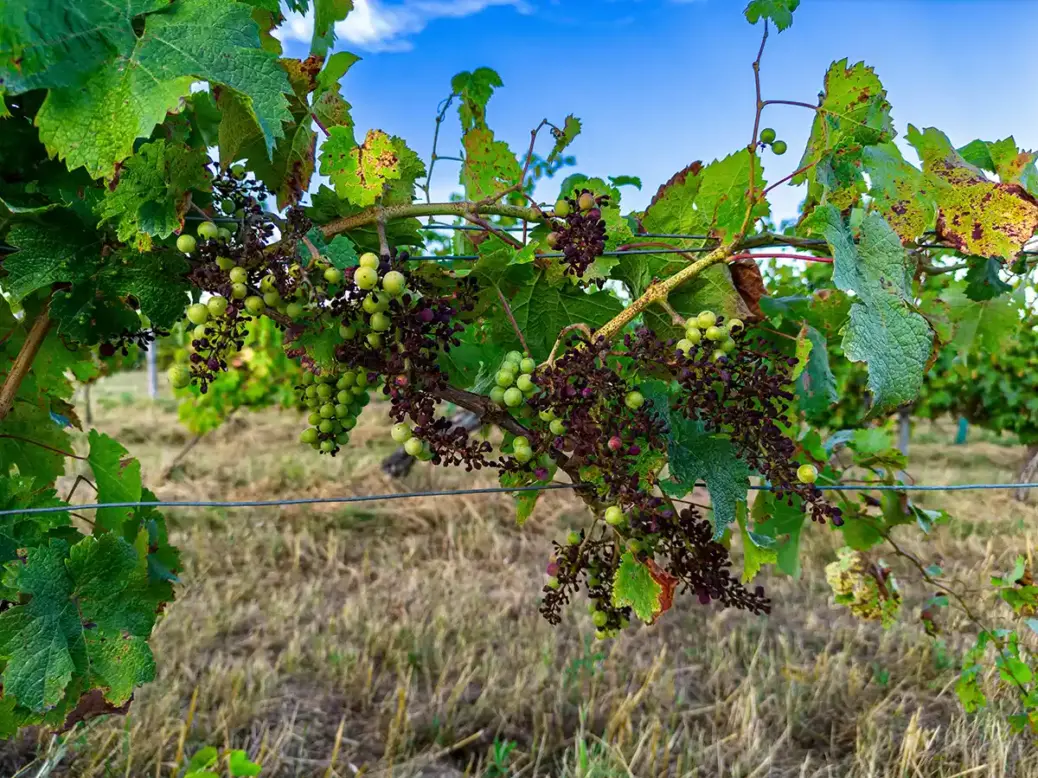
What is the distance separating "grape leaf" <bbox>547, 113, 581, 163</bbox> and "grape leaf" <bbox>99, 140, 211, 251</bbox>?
21.4 inches

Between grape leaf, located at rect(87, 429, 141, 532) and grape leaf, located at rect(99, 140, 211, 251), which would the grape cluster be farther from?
grape leaf, located at rect(87, 429, 141, 532)

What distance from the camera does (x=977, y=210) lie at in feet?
3.86

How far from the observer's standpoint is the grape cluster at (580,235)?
0.96 meters

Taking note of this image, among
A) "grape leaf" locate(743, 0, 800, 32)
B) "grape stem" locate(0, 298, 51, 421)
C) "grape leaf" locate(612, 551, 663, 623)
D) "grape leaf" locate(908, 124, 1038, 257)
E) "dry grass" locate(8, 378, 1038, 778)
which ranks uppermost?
"grape leaf" locate(743, 0, 800, 32)

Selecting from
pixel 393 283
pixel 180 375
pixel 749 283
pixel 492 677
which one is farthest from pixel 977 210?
pixel 492 677

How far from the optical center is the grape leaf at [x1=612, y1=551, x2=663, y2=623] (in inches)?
42.0

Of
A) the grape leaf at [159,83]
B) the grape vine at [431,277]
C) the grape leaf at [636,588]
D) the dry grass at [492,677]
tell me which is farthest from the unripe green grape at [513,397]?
the dry grass at [492,677]

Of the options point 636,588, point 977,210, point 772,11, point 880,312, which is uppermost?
point 772,11

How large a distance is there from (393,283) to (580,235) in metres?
0.25

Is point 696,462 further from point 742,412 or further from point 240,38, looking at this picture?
point 240,38

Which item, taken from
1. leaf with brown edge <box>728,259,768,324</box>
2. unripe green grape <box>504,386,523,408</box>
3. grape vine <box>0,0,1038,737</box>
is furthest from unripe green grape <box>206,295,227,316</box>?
leaf with brown edge <box>728,259,768,324</box>

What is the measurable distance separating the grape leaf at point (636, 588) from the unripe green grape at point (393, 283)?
50cm

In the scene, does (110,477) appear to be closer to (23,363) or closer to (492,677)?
(23,363)

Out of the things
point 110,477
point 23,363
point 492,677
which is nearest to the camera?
point 23,363
